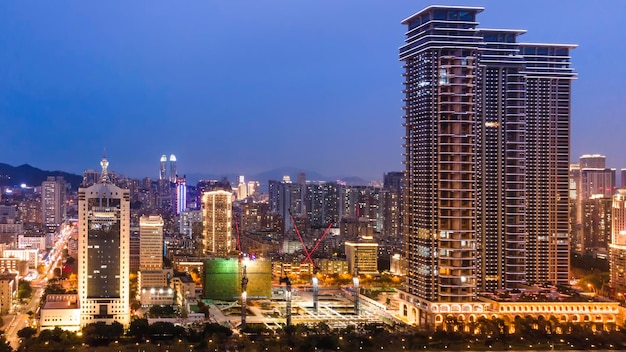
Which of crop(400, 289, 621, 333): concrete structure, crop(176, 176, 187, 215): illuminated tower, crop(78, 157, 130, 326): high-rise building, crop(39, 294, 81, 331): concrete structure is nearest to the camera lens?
crop(39, 294, 81, 331): concrete structure

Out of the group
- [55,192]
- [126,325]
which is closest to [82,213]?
[126,325]

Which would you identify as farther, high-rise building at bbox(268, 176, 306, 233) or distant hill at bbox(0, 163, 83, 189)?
distant hill at bbox(0, 163, 83, 189)

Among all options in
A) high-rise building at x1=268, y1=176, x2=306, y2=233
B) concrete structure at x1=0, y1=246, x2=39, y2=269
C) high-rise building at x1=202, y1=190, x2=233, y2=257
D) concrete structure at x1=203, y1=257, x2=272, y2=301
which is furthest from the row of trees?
high-rise building at x1=268, y1=176, x2=306, y2=233

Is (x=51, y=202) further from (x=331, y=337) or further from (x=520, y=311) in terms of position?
(x=520, y=311)

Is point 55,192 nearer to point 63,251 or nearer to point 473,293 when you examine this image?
point 63,251

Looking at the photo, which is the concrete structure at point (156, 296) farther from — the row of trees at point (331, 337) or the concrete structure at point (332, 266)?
the concrete structure at point (332, 266)

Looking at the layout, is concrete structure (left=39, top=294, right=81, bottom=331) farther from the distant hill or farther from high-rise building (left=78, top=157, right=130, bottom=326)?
the distant hill

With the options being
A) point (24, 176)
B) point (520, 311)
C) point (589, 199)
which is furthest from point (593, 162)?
point (24, 176)
